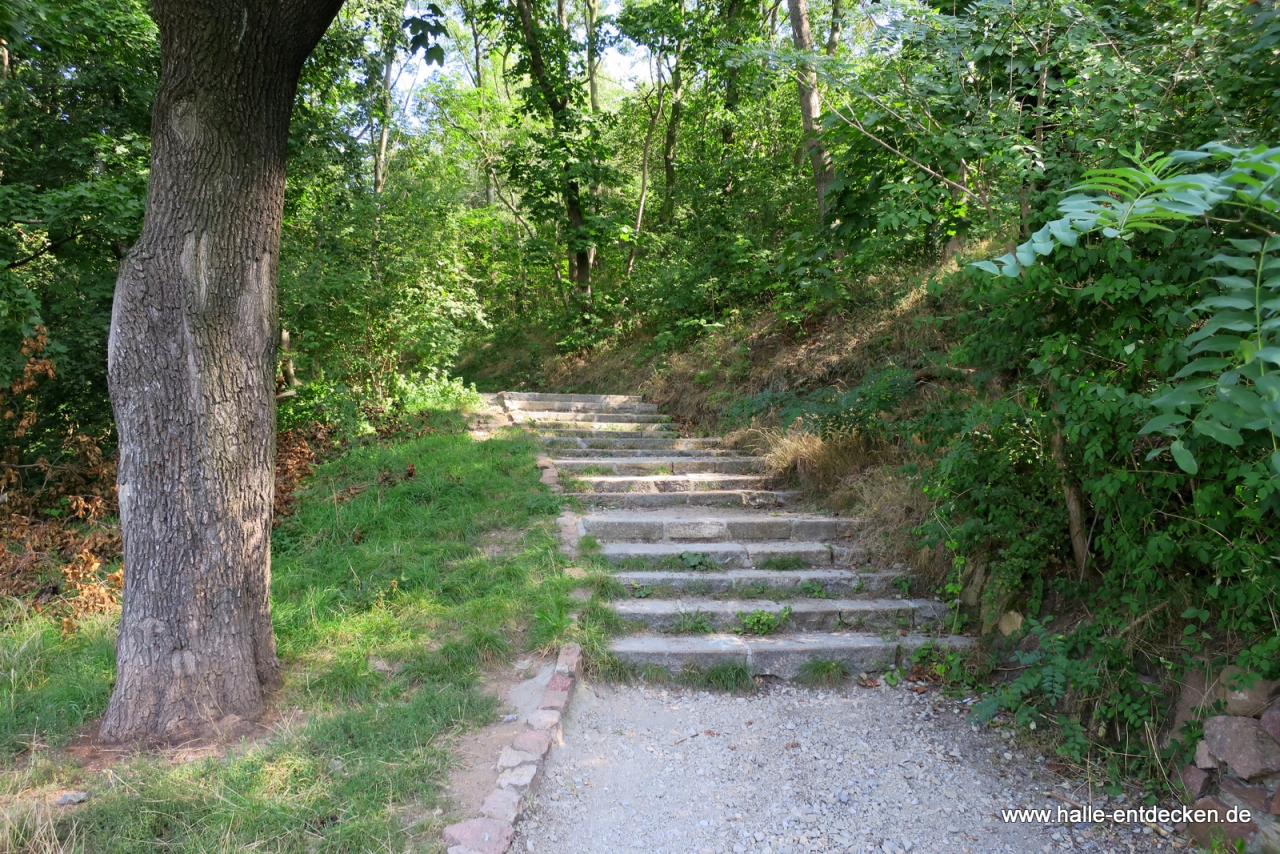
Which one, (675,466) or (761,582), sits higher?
(675,466)

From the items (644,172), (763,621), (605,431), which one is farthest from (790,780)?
(644,172)

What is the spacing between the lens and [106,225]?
564 centimetres

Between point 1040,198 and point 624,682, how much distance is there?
3104 millimetres

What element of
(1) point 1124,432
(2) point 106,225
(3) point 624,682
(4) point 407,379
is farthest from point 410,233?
(1) point 1124,432

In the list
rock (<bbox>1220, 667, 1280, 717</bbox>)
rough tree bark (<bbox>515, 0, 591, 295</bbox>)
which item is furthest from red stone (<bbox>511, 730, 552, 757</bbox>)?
rough tree bark (<bbox>515, 0, 591, 295</bbox>)

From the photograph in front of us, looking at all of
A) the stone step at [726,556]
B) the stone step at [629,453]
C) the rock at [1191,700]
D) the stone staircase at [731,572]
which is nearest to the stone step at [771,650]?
the stone staircase at [731,572]

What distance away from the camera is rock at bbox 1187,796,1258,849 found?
7.59 ft

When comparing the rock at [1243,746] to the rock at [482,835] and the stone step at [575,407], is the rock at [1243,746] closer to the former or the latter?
the rock at [482,835]

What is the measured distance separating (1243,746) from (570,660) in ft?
9.12

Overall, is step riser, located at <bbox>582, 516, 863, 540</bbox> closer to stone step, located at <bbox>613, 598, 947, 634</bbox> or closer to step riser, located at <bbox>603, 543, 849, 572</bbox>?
step riser, located at <bbox>603, 543, 849, 572</bbox>

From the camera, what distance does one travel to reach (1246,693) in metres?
2.45

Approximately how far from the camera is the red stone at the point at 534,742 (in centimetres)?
282

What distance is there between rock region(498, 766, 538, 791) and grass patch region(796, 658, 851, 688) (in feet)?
5.54

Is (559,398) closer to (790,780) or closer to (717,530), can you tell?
(717,530)
